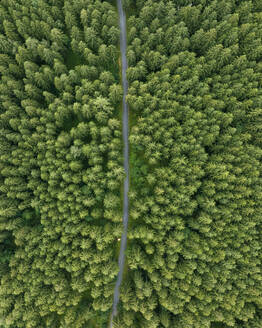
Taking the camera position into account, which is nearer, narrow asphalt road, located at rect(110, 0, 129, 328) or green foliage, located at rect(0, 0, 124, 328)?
green foliage, located at rect(0, 0, 124, 328)

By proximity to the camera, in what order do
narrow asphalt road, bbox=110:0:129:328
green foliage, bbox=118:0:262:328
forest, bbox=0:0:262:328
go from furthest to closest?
narrow asphalt road, bbox=110:0:129:328 < forest, bbox=0:0:262:328 < green foliage, bbox=118:0:262:328

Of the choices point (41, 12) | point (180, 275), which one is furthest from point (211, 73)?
point (180, 275)

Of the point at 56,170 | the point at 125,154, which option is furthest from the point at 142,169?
the point at 56,170

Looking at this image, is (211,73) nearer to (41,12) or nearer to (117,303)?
(41,12)

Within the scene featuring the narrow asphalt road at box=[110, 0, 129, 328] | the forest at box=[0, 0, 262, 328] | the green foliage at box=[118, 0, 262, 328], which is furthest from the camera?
the narrow asphalt road at box=[110, 0, 129, 328]

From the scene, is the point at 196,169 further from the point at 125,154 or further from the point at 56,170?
the point at 56,170

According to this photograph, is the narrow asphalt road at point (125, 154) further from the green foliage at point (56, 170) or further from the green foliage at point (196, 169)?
the green foliage at point (56, 170)

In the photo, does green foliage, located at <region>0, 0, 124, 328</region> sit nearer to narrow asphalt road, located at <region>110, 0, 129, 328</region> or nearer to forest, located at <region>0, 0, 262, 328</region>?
forest, located at <region>0, 0, 262, 328</region>

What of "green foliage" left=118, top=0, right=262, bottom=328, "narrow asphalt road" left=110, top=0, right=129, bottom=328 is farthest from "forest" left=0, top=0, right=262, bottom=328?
"narrow asphalt road" left=110, top=0, right=129, bottom=328
